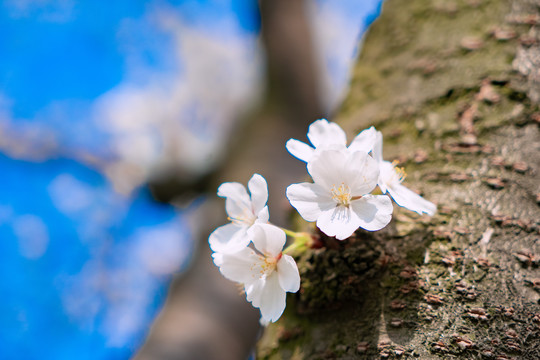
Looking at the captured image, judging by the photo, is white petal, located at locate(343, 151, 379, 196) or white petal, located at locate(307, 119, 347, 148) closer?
white petal, located at locate(343, 151, 379, 196)

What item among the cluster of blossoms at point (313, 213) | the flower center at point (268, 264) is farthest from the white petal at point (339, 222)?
the flower center at point (268, 264)

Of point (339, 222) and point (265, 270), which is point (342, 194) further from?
point (265, 270)

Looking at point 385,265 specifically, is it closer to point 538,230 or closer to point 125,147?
point 538,230

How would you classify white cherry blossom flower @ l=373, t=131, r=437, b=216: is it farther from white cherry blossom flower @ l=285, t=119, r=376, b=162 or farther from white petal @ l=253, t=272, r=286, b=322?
white petal @ l=253, t=272, r=286, b=322

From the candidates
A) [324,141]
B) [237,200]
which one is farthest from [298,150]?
[237,200]

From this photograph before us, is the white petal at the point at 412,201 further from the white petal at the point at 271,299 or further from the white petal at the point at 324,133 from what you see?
the white petal at the point at 271,299

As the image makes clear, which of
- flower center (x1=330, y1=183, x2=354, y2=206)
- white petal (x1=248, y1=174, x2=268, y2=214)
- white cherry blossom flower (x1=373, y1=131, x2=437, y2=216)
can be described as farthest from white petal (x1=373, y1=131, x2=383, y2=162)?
white petal (x1=248, y1=174, x2=268, y2=214)

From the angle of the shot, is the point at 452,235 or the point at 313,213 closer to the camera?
the point at 313,213
